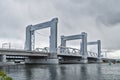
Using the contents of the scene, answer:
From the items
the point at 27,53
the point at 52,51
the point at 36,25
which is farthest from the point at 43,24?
the point at 27,53

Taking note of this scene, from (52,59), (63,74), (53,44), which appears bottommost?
(52,59)

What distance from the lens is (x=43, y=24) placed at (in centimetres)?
15588

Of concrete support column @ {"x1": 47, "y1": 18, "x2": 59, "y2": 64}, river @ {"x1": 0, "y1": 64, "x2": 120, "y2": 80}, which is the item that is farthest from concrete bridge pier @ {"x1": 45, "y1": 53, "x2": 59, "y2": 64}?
river @ {"x1": 0, "y1": 64, "x2": 120, "y2": 80}

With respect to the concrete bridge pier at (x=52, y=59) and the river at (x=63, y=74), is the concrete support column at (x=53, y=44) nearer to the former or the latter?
the concrete bridge pier at (x=52, y=59)

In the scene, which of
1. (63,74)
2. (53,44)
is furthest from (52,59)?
(63,74)

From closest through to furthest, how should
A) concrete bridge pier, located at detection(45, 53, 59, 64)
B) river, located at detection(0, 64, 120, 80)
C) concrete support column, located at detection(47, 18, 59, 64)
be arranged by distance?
1. river, located at detection(0, 64, 120, 80)
2. concrete bridge pier, located at detection(45, 53, 59, 64)
3. concrete support column, located at detection(47, 18, 59, 64)

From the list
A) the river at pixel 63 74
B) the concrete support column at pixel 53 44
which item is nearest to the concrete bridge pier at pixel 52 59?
the concrete support column at pixel 53 44

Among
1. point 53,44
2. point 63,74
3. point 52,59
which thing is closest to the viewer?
point 63,74

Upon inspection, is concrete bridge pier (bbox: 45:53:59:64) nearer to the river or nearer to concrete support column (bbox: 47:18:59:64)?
concrete support column (bbox: 47:18:59:64)

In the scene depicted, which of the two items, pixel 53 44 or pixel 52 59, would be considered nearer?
pixel 52 59

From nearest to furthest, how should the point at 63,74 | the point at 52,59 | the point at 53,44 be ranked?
1. the point at 63,74
2. the point at 52,59
3. the point at 53,44

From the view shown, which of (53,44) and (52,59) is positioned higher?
(53,44)

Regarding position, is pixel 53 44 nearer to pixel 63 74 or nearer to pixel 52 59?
pixel 52 59

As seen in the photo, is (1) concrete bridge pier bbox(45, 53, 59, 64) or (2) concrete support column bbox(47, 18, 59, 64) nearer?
(1) concrete bridge pier bbox(45, 53, 59, 64)
